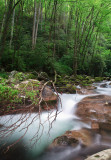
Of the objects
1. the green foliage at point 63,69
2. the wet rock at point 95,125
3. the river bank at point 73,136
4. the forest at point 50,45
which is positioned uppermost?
the forest at point 50,45

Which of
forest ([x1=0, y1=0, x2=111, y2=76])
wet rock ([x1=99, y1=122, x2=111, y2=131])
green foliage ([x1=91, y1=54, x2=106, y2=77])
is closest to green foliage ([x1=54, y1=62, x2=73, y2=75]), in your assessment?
forest ([x1=0, y1=0, x2=111, y2=76])

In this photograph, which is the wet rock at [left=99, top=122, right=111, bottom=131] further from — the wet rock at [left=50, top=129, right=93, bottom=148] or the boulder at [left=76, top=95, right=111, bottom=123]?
the wet rock at [left=50, top=129, right=93, bottom=148]

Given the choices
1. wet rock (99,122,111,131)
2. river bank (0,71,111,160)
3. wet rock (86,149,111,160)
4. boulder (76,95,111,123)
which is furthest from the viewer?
boulder (76,95,111,123)

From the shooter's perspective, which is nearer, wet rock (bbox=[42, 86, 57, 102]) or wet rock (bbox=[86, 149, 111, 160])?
wet rock (bbox=[86, 149, 111, 160])

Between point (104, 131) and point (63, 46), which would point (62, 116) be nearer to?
point (104, 131)

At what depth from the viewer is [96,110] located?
4.75 m

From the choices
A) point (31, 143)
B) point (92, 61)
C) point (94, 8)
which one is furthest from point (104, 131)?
point (94, 8)

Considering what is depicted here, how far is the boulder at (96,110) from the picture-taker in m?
4.47

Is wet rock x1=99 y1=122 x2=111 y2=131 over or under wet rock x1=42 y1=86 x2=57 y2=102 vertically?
under

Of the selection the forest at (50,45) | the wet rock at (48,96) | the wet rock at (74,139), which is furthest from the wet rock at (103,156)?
the forest at (50,45)

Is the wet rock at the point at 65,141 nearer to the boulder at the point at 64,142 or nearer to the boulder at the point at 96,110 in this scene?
the boulder at the point at 64,142

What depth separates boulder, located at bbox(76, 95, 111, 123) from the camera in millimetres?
4470

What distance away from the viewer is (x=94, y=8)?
41.3 feet

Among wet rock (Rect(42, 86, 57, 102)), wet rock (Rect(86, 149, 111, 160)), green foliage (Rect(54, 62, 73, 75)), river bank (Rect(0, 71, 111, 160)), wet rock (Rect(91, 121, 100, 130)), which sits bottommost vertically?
river bank (Rect(0, 71, 111, 160))
